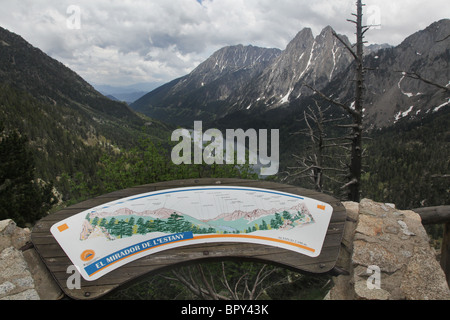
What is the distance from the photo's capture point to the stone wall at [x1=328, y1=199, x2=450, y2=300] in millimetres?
3689

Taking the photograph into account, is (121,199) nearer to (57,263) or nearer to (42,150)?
(57,263)

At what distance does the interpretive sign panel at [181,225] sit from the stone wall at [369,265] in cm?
48

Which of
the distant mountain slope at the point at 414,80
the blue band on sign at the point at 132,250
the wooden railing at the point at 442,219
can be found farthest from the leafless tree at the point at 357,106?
the distant mountain slope at the point at 414,80

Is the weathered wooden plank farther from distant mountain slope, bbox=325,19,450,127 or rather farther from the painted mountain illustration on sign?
distant mountain slope, bbox=325,19,450,127

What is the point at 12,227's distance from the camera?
4.53 m

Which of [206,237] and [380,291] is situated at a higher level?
[206,237]

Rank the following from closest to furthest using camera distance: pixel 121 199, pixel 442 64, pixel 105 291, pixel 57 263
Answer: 1. pixel 105 291
2. pixel 57 263
3. pixel 121 199
4. pixel 442 64

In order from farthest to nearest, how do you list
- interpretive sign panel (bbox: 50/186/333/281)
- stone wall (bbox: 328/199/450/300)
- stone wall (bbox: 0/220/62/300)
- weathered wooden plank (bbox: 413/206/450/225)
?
1. weathered wooden plank (bbox: 413/206/450/225)
2. interpretive sign panel (bbox: 50/186/333/281)
3. stone wall (bbox: 328/199/450/300)
4. stone wall (bbox: 0/220/62/300)

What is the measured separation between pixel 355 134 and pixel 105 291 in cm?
759

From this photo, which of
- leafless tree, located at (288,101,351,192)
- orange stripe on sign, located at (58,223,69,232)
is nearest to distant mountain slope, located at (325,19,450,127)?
leafless tree, located at (288,101,351,192)

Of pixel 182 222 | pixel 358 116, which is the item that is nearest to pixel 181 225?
pixel 182 222

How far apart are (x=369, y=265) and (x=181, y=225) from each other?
2.97 meters

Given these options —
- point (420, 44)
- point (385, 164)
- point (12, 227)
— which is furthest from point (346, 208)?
point (420, 44)

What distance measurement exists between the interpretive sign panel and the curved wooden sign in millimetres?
14
